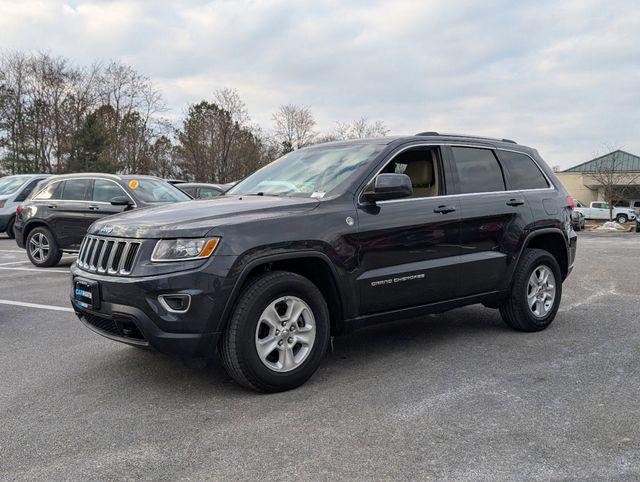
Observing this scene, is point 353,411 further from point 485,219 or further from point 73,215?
point 73,215

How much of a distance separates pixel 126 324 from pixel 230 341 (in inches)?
27.5

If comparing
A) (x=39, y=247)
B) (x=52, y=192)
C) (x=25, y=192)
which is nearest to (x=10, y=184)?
(x=25, y=192)

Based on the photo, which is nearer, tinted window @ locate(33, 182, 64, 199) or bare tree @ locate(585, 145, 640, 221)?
tinted window @ locate(33, 182, 64, 199)

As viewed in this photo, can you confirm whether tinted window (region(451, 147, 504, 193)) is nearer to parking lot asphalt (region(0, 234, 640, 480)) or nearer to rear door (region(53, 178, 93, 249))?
parking lot asphalt (region(0, 234, 640, 480))

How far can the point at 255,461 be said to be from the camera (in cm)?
299

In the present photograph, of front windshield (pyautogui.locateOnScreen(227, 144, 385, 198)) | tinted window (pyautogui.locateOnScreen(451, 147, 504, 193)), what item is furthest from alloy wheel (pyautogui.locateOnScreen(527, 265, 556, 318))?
front windshield (pyautogui.locateOnScreen(227, 144, 385, 198))

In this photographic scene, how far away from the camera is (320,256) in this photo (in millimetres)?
4078

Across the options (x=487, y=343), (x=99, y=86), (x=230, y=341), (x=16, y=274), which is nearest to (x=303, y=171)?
(x=230, y=341)

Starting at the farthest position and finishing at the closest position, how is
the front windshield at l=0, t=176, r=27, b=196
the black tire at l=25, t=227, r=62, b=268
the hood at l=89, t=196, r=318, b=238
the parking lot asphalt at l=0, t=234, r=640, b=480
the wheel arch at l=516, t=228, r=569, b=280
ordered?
the front windshield at l=0, t=176, r=27, b=196
the black tire at l=25, t=227, r=62, b=268
the wheel arch at l=516, t=228, r=569, b=280
the hood at l=89, t=196, r=318, b=238
the parking lot asphalt at l=0, t=234, r=640, b=480

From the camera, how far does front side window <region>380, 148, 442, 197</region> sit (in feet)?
16.5

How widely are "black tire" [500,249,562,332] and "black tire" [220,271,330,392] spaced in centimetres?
230

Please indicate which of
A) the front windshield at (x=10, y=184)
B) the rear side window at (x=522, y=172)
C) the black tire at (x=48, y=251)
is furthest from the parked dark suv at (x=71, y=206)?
the rear side window at (x=522, y=172)

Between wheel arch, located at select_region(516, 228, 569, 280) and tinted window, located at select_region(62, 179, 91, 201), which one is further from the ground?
tinted window, located at select_region(62, 179, 91, 201)

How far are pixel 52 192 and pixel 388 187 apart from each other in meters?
8.37
